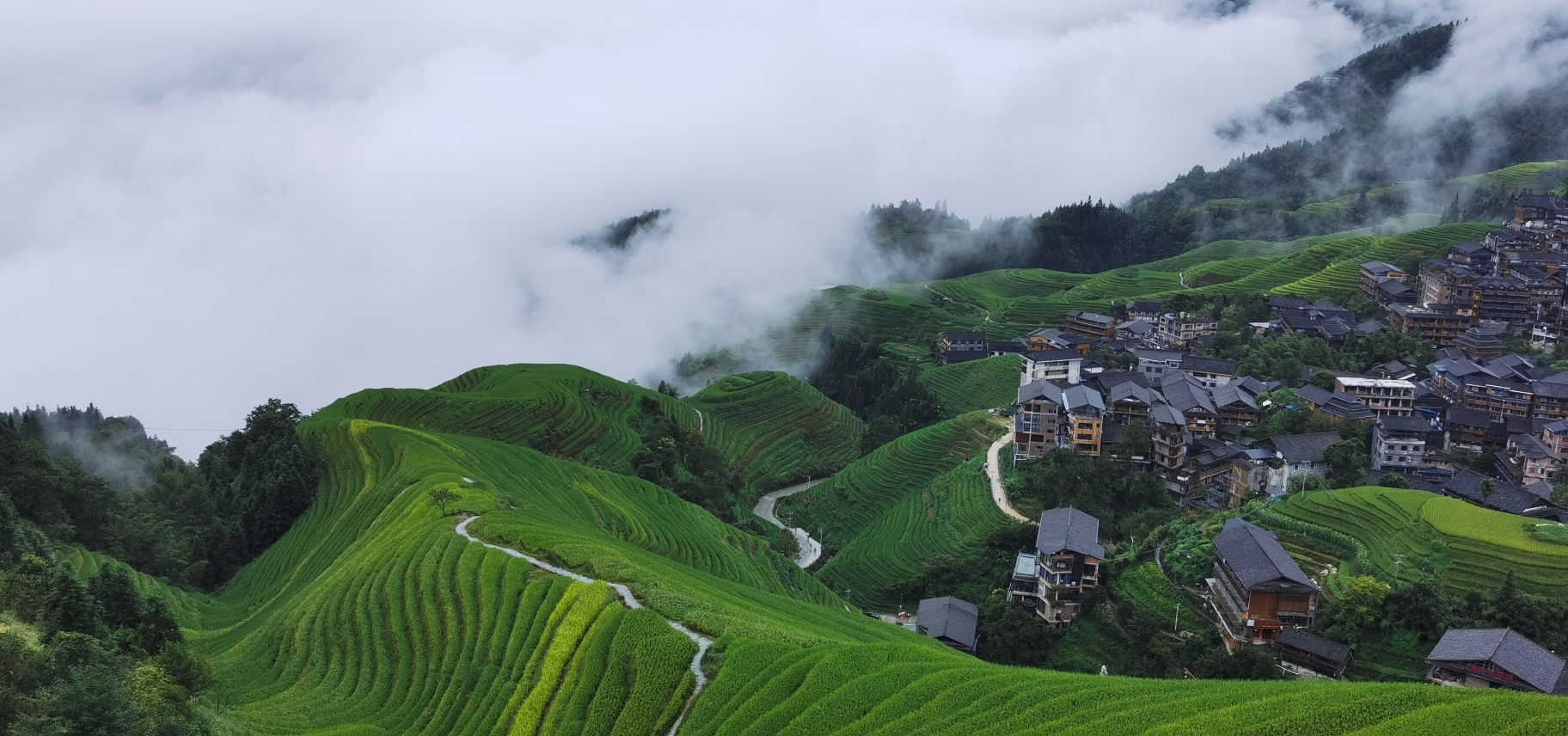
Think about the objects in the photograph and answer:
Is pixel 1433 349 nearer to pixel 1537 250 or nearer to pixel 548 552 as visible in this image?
pixel 1537 250

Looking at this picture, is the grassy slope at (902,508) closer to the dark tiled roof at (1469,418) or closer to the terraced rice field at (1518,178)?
the dark tiled roof at (1469,418)

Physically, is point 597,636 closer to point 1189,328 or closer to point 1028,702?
point 1028,702

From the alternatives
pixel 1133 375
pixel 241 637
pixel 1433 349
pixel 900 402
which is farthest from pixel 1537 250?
pixel 241 637

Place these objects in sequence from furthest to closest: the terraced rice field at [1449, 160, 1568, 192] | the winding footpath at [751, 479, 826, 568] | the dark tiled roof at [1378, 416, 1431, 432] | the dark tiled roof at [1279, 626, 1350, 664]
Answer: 1. the terraced rice field at [1449, 160, 1568, 192]
2. the winding footpath at [751, 479, 826, 568]
3. the dark tiled roof at [1378, 416, 1431, 432]
4. the dark tiled roof at [1279, 626, 1350, 664]

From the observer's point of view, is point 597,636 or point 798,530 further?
point 798,530

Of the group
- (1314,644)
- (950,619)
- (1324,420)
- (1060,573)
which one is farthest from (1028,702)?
(1324,420)

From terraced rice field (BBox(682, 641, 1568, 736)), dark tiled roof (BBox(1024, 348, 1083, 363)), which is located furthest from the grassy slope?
terraced rice field (BBox(682, 641, 1568, 736))

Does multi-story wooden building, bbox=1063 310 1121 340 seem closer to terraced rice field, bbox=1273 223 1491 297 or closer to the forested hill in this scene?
terraced rice field, bbox=1273 223 1491 297
